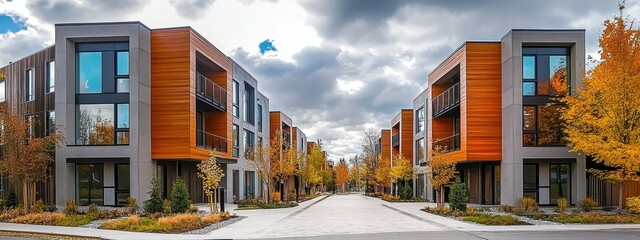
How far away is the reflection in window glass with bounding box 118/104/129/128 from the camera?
89.6ft

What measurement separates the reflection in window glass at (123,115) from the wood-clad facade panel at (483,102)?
17.9 m

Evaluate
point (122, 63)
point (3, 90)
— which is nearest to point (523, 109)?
point (122, 63)

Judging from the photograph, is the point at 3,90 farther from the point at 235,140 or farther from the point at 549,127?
the point at 549,127

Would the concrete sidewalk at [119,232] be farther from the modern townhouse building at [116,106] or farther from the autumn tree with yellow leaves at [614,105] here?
the autumn tree with yellow leaves at [614,105]

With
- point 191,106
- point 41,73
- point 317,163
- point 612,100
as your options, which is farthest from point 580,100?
point 317,163

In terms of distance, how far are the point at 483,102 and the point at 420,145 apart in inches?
745

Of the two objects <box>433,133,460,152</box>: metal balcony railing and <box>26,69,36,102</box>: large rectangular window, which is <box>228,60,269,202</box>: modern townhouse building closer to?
<box>26,69,36,102</box>: large rectangular window

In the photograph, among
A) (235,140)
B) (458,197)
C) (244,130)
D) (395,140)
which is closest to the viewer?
(458,197)

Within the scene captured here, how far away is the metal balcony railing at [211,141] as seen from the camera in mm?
32344

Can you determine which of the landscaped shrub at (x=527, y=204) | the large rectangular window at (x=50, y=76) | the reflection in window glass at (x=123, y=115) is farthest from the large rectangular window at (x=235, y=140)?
the landscaped shrub at (x=527, y=204)

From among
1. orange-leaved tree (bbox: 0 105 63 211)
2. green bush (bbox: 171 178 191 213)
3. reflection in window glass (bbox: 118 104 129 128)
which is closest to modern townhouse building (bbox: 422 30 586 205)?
green bush (bbox: 171 178 191 213)

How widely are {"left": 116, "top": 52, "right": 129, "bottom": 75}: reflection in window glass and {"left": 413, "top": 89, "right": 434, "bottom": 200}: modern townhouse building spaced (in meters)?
24.6

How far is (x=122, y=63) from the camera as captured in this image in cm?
2761

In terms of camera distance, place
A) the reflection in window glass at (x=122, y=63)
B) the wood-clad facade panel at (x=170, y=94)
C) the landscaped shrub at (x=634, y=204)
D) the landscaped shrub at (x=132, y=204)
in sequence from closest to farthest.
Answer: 1. the landscaped shrub at (x=634, y=204)
2. the landscaped shrub at (x=132, y=204)
3. the reflection in window glass at (x=122, y=63)
4. the wood-clad facade panel at (x=170, y=94)
